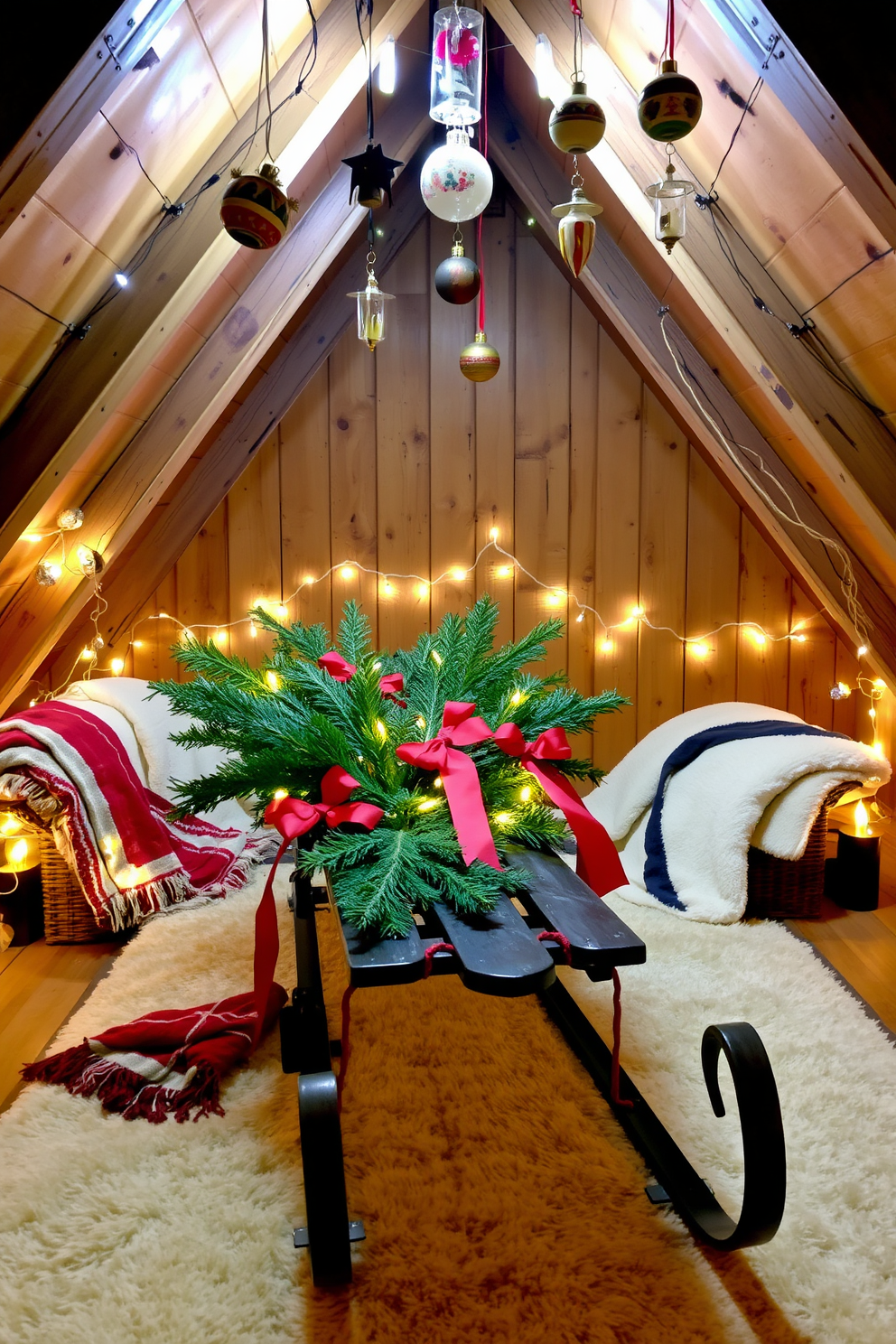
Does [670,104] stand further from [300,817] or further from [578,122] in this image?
[300,817]

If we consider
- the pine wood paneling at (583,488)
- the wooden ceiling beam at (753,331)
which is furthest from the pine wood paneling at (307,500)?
the wooden ceiling beam at (753,331)

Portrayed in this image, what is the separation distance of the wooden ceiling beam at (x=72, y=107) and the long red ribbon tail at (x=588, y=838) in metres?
1.07

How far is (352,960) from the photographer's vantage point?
1142 mm

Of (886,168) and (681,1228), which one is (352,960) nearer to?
(681,1228)

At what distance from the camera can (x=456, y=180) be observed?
5.70 feet

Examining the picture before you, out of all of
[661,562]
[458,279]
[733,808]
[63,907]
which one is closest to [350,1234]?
[63,907]

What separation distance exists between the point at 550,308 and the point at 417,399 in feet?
1.74

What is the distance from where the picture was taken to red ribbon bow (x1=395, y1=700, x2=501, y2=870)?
1265 millimetres

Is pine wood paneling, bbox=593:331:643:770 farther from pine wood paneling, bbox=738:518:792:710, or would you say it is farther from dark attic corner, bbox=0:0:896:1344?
pine wood paneling, bbox=738:518:792:710

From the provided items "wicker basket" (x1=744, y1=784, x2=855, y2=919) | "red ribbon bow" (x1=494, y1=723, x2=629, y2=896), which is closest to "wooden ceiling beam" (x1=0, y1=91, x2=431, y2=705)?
"red ribbon bow" (x1=494, y1=723, x2=629, y2=896)

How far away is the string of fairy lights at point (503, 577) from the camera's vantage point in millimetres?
3170

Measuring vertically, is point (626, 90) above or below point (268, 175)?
above

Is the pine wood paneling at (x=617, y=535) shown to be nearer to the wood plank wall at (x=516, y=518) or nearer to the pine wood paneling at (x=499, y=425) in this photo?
the wood plank wall at (x=516, y=518)

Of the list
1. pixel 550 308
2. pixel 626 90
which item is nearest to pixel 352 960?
pixel 626 90
